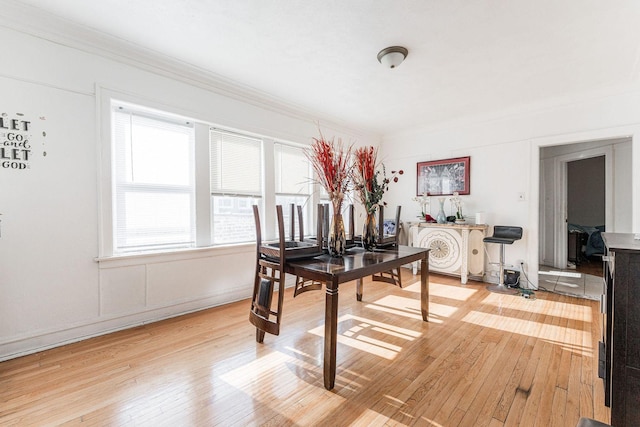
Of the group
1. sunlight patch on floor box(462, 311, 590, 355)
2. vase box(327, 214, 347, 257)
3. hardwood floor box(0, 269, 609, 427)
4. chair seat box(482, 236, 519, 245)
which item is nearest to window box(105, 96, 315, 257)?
hardwood floor box(0, 269, 609, 427)

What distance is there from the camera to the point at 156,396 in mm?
1754

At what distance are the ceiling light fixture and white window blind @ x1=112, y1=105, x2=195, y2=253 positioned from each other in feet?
7.53

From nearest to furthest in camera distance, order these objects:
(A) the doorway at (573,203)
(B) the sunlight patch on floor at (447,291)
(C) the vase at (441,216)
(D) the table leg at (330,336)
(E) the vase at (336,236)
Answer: (D) the table leg at (330,336), (E) the vase at (336,236), (B) the sunlight patch on floor at (447,291), (A) the doorway at (573,203), (C) the vase at (441,216)

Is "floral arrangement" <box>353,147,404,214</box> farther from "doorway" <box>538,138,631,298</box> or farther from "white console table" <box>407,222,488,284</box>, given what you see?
"doorway" <box>538,138,631,298</box>

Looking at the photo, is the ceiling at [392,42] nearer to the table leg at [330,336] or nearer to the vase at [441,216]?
the vase at [441,216]

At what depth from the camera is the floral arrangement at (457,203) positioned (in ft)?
15.3

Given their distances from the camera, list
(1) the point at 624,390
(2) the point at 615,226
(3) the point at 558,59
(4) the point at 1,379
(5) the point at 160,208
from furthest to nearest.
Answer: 1. (2) the point at 615,226
2. (5) the point at 160,208
3. (3) the point at 558,59
4. (4) the point at 1,379
5. (1) the point at 624,390

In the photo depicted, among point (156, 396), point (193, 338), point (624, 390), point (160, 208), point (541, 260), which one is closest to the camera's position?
point (624, 390)

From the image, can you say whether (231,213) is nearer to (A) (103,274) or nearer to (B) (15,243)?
(A) (103,274)

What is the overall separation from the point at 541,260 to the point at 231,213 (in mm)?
6141

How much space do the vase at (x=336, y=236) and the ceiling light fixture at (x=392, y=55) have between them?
64.4 inches

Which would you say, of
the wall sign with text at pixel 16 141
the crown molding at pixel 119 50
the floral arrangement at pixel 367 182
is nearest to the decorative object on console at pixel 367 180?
the floral arrangement at pixel 367 182

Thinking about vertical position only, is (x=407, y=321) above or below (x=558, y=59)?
below

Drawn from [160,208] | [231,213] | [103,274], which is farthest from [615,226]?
[103,274]
